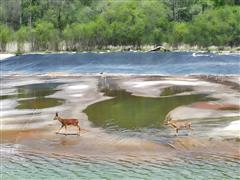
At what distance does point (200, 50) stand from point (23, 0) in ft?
179

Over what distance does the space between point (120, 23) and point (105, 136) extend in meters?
94.4

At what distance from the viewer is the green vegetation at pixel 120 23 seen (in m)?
108

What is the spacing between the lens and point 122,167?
64.2 ft

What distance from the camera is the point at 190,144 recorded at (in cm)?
2258

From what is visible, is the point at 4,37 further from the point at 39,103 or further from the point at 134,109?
the point at 134,109

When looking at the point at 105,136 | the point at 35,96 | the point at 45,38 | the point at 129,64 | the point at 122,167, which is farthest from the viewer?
the point at 45,38

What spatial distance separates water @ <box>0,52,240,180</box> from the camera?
62.7ft

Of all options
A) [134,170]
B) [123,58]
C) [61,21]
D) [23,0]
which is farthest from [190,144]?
[23,0]

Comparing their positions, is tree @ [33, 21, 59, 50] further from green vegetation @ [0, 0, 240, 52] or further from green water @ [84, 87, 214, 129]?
green water @ [84, 87, 214, 129]

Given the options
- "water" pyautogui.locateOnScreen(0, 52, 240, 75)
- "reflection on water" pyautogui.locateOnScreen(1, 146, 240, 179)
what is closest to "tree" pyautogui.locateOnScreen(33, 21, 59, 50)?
"water" pyautogui.locateOnScreen(0, 52, 240, 75)

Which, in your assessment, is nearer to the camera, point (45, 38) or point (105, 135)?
point (105, 135)

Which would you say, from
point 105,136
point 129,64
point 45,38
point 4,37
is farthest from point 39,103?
point 4,37

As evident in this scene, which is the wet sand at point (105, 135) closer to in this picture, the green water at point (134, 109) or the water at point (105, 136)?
the water at point (105, 136)

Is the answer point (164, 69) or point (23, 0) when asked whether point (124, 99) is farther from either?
point (23, 0)
